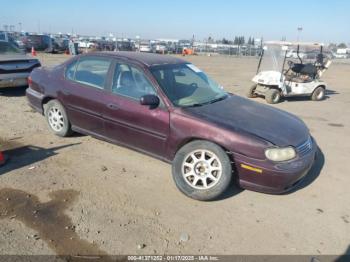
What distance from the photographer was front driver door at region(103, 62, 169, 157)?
4277 millimetres

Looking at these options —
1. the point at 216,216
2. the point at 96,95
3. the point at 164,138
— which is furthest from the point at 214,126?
the point at 96,95

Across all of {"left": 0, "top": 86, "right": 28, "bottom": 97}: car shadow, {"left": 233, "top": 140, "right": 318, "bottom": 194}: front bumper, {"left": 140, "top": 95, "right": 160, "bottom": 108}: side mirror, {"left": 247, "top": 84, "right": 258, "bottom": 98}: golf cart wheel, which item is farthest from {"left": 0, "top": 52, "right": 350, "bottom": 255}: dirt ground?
{"left": 247, "top": 84, "right": 258, "bottom": 98}: golf cart wheel

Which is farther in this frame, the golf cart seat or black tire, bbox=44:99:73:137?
the golf cart seat

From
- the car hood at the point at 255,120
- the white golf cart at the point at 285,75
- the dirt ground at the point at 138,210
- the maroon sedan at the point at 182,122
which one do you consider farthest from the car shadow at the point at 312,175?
the white golf cart at the point at 285,75

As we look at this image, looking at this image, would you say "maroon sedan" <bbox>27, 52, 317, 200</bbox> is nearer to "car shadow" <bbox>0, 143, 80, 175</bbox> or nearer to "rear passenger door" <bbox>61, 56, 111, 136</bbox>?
"rear passenger door" <bbox>61, 56, 111, 136</bbox>

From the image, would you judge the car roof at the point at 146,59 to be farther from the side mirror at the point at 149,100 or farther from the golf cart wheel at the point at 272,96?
the golf cart wheel at the point at 272,96

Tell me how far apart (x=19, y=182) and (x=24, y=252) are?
56.1 inches

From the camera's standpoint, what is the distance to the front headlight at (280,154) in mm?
3742

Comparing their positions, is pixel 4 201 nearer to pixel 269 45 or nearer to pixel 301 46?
pixel 269 45

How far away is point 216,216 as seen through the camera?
11.9ft

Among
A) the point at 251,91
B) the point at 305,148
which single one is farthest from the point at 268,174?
the point at 251,91

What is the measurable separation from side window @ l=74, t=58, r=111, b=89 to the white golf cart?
6.51m

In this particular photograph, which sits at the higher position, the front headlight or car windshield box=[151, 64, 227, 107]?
car windshield box=[151, 64, 227, 107]

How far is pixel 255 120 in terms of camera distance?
423cm
